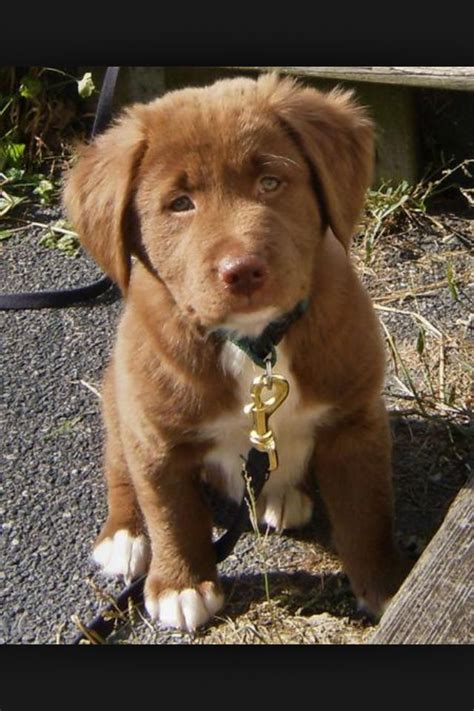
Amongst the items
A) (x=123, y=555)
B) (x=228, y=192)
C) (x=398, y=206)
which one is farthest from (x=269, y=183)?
(x=398, y=206)

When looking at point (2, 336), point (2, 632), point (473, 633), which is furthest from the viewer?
point (2, 336)

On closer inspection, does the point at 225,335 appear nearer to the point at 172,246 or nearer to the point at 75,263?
the point at 172,246

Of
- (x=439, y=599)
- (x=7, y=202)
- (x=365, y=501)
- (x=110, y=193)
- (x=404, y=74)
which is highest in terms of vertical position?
(x=110, y=193)

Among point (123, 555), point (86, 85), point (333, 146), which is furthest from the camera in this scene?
point (86, 85)

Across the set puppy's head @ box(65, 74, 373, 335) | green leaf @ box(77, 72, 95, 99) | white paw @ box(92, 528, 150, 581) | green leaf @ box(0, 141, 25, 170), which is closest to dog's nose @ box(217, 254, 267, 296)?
puppy's head @ box(65, 74, 373, 335)

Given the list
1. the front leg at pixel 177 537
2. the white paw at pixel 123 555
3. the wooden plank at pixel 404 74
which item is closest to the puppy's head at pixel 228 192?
the front leg at pixel 177 537

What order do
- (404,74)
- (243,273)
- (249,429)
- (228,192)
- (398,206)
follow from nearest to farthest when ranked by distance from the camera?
(243,273)
(228,192)
(249,429)
(404,74)
(398,206)

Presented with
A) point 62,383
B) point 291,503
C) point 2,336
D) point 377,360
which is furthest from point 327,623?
point 2,336

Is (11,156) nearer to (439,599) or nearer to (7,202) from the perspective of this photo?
(7,202)
